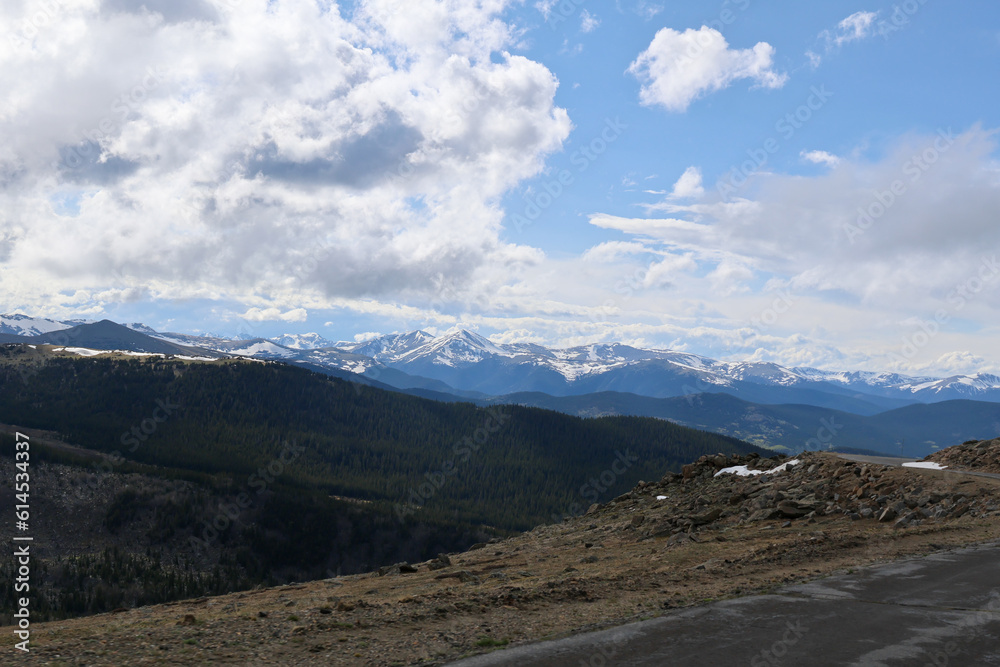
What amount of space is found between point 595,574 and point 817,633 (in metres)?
8.80

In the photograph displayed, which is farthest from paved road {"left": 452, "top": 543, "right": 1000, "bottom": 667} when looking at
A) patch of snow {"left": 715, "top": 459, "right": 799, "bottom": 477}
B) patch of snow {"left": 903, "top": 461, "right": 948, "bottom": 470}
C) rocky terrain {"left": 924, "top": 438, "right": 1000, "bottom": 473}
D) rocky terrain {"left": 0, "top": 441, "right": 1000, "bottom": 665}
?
rocky terrain {"left": 924, "top": 438, "right": 1000, "bottom": 473}

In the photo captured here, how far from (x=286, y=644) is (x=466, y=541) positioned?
140 metres

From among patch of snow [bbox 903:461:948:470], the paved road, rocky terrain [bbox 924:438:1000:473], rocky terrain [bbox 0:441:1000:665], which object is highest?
rocky terrain [bbox 924:438:1000:473]

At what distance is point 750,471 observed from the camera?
133 ft

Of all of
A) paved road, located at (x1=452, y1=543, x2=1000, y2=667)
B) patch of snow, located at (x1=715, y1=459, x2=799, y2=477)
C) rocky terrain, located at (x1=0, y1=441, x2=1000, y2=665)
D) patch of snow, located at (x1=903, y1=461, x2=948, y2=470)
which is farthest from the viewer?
patch of snow, located at (x1=715, y1=459, x2=799, y2=477)

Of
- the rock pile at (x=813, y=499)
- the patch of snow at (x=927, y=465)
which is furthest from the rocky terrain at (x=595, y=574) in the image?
the patch of snow at (x=927, y=465)

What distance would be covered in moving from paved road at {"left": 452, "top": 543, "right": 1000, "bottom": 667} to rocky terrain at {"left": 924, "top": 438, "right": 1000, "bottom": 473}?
23.9 metres

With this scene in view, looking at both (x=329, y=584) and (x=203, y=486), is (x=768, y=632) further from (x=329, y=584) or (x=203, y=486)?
(x=203, y=486)

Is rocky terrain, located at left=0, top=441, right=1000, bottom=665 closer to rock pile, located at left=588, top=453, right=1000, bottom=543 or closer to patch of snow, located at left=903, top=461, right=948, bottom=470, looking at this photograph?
rock pile, located at left=588, top=453, right=1000, bottom=543

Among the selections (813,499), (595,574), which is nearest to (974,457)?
(813,499)

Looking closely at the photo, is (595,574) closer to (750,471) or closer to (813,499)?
(813,499)

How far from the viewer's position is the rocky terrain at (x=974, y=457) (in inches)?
1352

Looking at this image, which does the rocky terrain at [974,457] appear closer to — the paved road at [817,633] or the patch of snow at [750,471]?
the patch of snow at [750,471]

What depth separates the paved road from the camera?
10156 mm
